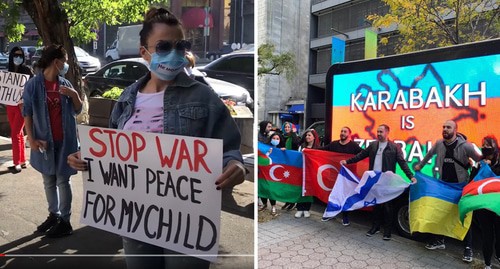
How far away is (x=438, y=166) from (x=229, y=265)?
153 centimetres

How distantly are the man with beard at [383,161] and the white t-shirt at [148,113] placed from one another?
1643 mm

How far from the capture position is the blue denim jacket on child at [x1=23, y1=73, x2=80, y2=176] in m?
1.66

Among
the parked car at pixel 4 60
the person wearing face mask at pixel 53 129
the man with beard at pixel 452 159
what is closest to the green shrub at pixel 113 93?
the person wearing face mask at pixel 53 129

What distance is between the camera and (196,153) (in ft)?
4.49

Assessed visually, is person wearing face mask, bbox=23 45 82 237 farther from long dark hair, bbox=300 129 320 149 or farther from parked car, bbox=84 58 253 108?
long dark hair, bbox=300 129 320 149

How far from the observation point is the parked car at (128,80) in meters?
1.46

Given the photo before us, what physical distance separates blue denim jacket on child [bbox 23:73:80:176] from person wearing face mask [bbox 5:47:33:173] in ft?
0.23

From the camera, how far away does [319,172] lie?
346 cm

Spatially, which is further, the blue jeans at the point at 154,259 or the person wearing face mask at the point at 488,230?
the person wearing face mask at the point at 488,230

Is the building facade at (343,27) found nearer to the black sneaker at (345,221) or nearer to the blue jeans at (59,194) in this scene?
the black sneaker at (345,221)

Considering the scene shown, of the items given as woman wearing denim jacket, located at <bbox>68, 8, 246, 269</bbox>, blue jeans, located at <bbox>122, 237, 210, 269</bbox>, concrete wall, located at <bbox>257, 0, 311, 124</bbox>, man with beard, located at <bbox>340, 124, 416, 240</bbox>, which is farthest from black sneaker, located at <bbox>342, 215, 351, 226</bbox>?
woman wearing denim jacket, located at <bbox>68, 8, 246, 269</bbox>

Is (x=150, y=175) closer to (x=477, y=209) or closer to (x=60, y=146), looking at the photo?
(x=60, y=146)

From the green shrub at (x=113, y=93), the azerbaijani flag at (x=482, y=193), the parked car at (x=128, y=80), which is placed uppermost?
the parked car at (x=128, y=80)

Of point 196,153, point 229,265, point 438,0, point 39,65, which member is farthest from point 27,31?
point 438,0
